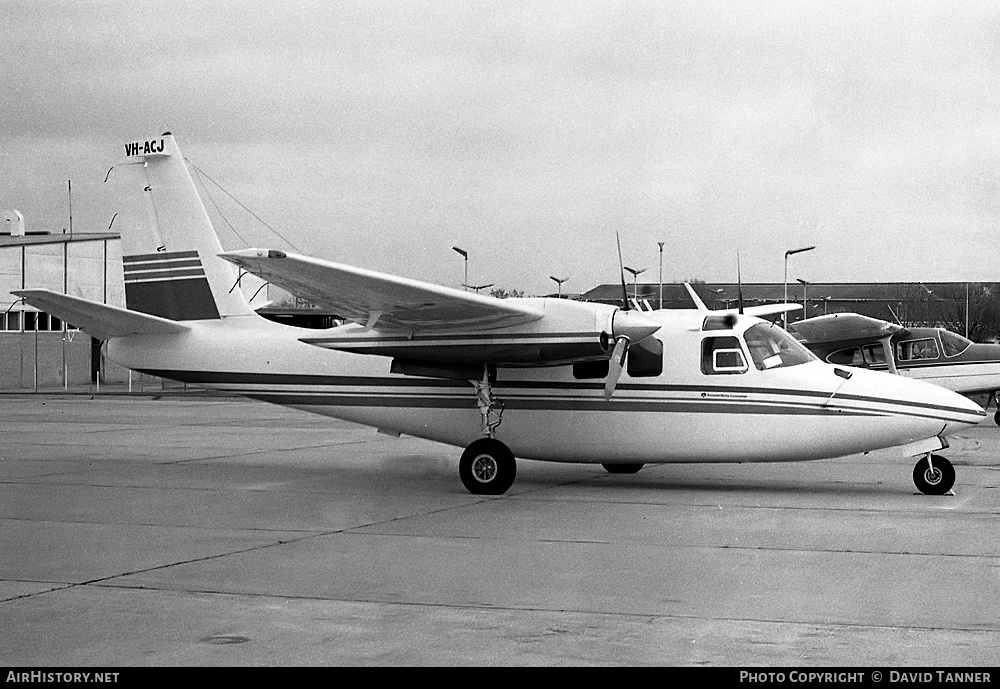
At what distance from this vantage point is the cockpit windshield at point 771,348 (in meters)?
15.0

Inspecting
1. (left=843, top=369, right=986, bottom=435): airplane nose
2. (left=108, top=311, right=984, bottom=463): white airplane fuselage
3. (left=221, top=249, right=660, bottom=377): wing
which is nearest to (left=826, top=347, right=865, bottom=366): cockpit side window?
(left=108, top=311, right=984, bottom=463): white airplane fuselage

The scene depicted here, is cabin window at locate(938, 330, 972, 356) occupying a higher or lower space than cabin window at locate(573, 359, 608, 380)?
higher

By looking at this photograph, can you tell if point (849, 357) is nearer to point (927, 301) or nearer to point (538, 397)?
point (538, 397)

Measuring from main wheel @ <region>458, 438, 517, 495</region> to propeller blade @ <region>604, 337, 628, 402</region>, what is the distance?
1527 millimetres

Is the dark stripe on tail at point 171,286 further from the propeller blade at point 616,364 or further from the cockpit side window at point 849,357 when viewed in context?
the cockpit side window at point 849,357

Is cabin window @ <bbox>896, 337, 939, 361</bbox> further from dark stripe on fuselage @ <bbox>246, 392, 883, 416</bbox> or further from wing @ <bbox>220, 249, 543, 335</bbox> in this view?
wing @ <bbox>220, 249, 543, 335</bbox>

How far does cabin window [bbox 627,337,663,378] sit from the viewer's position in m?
15.2

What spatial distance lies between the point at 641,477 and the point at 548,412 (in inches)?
88.2

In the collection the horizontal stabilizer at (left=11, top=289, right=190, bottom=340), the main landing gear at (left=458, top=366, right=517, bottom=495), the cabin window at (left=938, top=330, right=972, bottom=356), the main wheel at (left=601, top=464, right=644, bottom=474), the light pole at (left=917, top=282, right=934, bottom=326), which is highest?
the light pole at (left=917, top=282, right=934, bottom=326)

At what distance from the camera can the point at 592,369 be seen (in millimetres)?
A: 15422

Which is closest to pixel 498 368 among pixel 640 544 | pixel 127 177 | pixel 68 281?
pixel 640 544

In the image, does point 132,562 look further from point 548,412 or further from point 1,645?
point 548,412

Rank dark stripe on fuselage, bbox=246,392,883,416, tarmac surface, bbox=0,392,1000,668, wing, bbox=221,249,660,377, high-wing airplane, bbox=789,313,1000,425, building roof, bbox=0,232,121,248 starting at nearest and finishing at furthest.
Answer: tarmac surface, bbox=0,392,1000,668 → wing, bbox=221,249,660,377 → dark stripe on fuselage, bbox=246,392,883,416 → high-wing airplane, bbox=789,313,1000,425 → building roof, bbox=0,232,121,248

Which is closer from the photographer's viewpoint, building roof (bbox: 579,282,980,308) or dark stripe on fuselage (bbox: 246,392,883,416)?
dark stripe on fuselage (bbox: 246,392,883,416)
